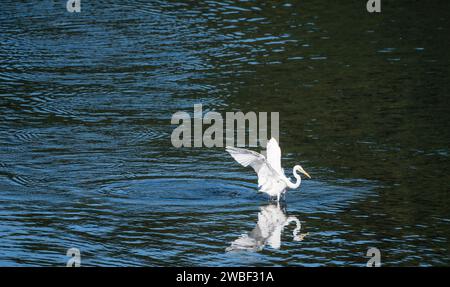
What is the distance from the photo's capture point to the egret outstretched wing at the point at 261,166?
1416 cm

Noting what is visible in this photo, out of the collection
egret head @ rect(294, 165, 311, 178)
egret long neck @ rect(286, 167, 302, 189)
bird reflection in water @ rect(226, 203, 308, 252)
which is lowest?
bird reflection in water @ rect(226, 203, 308, 252)

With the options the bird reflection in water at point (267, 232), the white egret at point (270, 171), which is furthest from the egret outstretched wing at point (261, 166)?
the bird reflection in water at point (267, 232)

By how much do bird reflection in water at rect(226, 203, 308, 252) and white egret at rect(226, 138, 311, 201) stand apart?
0.92 ft

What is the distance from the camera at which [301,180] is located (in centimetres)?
1541

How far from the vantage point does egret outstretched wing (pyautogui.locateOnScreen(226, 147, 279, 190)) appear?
14.2m

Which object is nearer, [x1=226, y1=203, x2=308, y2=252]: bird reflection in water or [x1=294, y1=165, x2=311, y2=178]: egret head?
[x1=226, y1=203, x2=308, y2=252]: bird reflection in water

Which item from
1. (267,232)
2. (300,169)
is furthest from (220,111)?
(267,232)

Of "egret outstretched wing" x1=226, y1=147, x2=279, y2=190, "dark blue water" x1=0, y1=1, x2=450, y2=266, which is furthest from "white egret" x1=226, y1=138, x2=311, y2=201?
"dark blue water" x1=0, y1=1, x2=450, y2=266

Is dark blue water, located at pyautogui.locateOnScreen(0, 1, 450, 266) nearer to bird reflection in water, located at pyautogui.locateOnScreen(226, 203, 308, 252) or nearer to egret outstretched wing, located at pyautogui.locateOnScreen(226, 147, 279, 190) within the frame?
bird reflection in water, located at pyautogui.locateOnScreen(226, 203, 308, 252)

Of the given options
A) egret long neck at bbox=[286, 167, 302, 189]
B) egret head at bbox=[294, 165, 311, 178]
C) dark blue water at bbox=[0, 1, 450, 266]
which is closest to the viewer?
dark blue water at bbox=[0, 1, 450, 266]

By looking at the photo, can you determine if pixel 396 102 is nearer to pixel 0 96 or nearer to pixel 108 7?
pixel 0 96

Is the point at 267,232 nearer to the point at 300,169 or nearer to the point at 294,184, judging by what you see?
the point at 294,184

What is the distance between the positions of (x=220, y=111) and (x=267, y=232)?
594 cm
